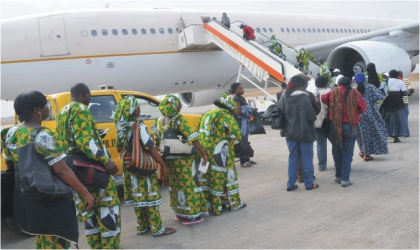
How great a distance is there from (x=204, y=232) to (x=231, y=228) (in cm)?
28

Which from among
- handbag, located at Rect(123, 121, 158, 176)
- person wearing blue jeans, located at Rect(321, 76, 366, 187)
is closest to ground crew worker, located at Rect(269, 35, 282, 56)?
person wearing blue jeans, located at Rect(321, 76, 366, 187)

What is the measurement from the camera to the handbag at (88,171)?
339cm

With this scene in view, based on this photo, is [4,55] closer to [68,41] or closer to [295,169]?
[68,41]

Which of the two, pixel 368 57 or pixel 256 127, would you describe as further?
pixel 368 57

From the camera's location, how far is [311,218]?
4438mm

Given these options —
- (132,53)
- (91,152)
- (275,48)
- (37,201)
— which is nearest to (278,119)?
(91,152)

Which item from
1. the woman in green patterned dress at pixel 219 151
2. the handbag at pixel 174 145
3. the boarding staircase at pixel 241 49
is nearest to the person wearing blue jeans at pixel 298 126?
the woman in green patterned dress at pixel 219 151

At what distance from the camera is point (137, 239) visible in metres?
4.23

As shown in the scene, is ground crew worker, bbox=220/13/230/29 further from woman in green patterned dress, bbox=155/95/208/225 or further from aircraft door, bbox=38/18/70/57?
woman in green patterned dress, bbox=155/95/208/225

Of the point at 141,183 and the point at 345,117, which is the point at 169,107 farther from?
the point at 345,117

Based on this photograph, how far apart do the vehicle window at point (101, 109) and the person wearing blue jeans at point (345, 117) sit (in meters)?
2.97

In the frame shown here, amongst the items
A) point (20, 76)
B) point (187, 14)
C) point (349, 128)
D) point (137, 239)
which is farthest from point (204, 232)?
point (187, 14)

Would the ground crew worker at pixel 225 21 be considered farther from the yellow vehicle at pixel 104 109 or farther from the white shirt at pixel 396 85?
the yellow vehicle at pixel 104 109

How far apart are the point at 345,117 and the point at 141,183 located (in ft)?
9.58
